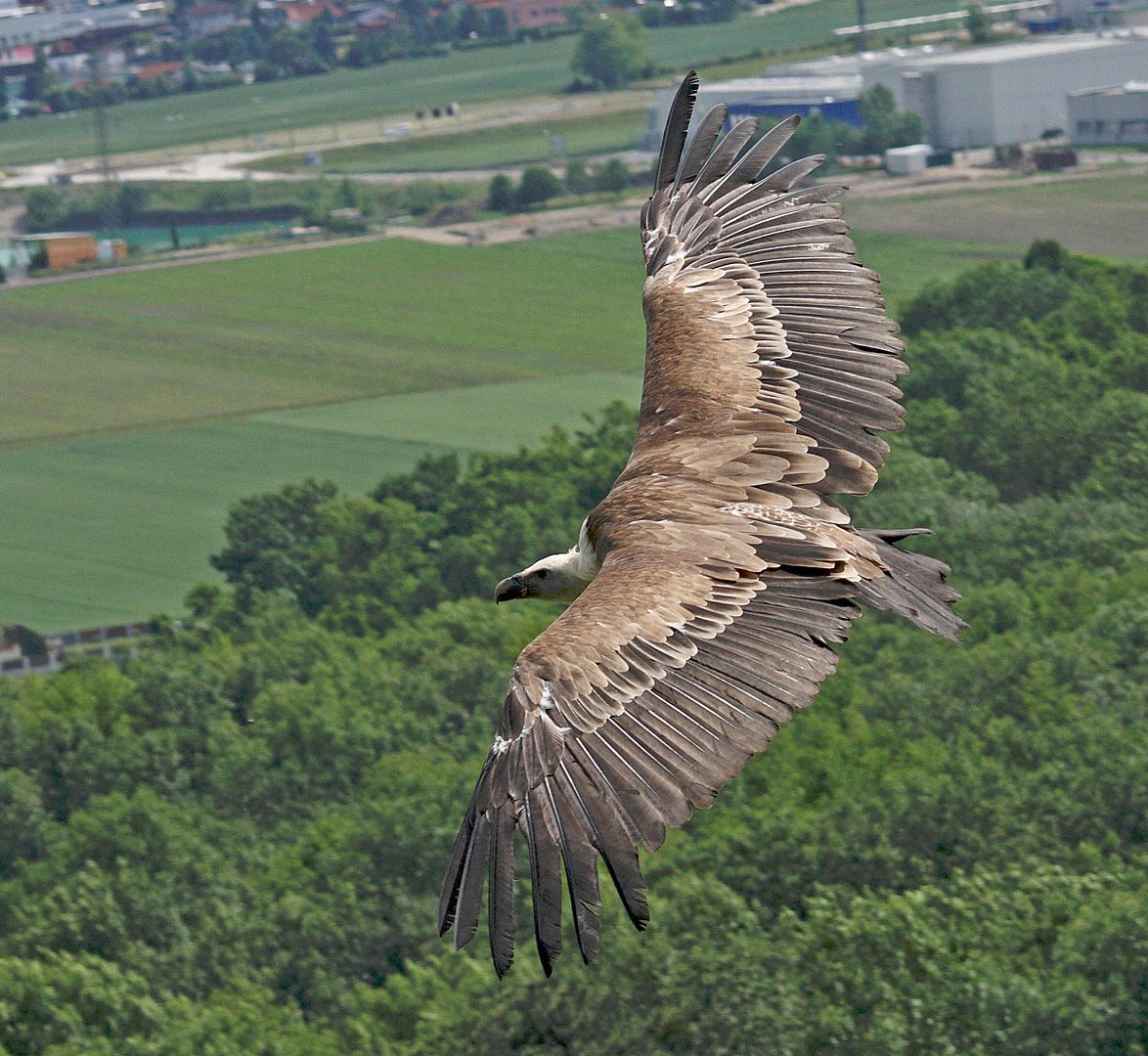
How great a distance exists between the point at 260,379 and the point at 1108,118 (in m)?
70.7

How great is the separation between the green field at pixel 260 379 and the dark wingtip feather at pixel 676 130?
78.2 metres

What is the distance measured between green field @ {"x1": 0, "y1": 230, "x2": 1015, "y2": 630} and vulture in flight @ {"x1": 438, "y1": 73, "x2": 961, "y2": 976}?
79.0 metres

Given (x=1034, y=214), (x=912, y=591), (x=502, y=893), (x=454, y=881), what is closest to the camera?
(x=502, y=893)

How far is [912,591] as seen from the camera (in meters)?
19.0

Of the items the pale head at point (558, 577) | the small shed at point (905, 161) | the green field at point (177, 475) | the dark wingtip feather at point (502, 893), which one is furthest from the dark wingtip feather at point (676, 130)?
the small shed at point (905, 161)

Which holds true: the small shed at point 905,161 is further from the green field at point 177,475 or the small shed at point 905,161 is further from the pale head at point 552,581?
the pale head at point 552,581

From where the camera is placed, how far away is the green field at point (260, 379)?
108750mm

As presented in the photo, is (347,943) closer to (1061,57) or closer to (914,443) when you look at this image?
(914,443)

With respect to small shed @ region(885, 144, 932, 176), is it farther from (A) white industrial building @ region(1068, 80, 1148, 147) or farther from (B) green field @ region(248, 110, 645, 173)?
(B) green field @ region(248, 110, 645, 173)

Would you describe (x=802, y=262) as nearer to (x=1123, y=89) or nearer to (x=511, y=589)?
(x=511, y=589)

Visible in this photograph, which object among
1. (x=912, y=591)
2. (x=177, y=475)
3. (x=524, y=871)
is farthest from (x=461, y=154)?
(x=912, y=591)

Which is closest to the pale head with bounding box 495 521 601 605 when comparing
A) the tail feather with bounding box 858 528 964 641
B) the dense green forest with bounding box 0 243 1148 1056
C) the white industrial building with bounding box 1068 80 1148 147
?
the tail feather with bounding box 858 528 964 641

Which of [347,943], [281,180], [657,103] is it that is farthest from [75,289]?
[347,943]

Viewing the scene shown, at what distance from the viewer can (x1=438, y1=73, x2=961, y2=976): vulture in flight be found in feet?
52.5
